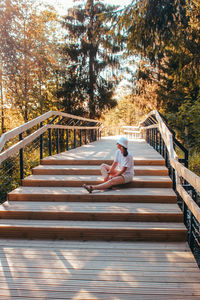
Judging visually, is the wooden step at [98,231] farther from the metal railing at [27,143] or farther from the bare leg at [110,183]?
the metal railing at [27,143]

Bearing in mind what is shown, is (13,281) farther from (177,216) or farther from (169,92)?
(169,92)

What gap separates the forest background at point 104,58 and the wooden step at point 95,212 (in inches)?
187

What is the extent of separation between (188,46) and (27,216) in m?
6.07

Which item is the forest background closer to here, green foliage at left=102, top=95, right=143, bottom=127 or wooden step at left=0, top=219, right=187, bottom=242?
wooden step at left=0, top=219, right=187, bottom=242

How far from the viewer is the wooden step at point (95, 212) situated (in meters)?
3.78

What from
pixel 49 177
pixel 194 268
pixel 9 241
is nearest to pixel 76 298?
pixel 194 268

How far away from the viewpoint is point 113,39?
7.23 m

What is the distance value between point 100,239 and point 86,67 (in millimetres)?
17000

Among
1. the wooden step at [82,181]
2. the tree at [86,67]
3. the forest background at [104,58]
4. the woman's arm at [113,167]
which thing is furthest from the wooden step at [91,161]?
the tree at [86,67]

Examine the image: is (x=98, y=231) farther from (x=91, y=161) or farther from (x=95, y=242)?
(x=91, y=161)

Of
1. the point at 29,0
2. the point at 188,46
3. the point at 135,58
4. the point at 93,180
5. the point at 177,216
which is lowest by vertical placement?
the point at 177,216

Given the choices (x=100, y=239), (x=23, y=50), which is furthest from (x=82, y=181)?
(x=23, y=50)

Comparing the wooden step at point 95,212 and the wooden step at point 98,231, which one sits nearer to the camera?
the wooden step at point 98,231

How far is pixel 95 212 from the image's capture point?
3863 mm
